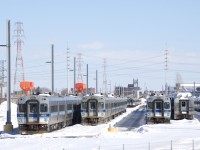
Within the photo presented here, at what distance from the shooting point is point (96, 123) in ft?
184

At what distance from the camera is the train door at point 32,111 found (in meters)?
43.3

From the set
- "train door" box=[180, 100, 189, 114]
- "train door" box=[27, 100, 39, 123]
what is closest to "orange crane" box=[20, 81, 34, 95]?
"train door" box=[180, 100, 189, 114]

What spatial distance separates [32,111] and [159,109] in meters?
17.7

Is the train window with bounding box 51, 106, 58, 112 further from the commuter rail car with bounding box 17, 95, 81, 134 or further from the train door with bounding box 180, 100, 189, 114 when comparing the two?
the train door with bounding box 180, 100, 189, 114

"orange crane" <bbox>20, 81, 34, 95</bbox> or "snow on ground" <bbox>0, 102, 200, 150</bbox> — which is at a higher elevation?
"orange crane" <bbox>20, 81, 34, 95</bbox>

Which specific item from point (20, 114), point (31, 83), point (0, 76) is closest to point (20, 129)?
point (20, 114)

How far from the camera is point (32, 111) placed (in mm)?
43531

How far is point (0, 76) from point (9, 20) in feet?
256

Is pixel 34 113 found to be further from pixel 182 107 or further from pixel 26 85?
pixel 26 85

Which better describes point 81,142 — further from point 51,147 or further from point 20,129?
point 20,129

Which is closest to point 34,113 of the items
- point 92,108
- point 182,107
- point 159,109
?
point 92,108

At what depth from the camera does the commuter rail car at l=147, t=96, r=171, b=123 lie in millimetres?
56250

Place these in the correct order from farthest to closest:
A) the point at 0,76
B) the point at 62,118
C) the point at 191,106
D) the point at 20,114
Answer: the point at 0,76
the point at 191,106
the point at 62,118
the point at 20,114

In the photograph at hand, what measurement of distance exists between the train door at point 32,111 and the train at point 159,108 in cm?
1700
